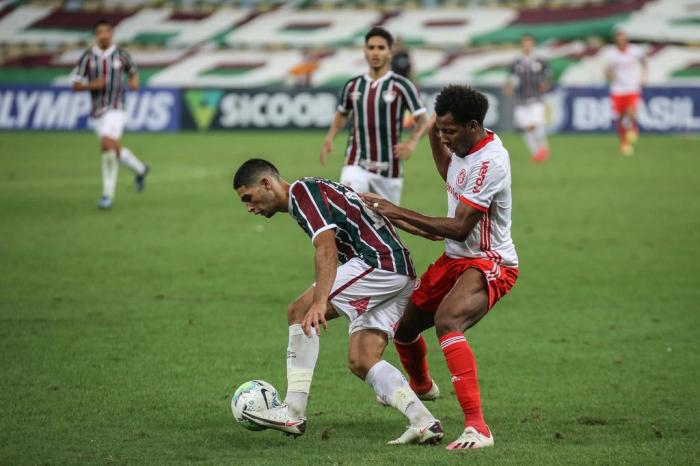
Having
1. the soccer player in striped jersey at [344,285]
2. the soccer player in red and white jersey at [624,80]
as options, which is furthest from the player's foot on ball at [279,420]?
the soccer player in red and white jersey at [624,80]

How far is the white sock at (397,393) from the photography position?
20.2ft

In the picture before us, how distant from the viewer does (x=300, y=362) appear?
6461 mm

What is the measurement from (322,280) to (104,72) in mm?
12106

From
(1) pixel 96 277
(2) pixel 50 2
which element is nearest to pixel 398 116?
(1) pixel 96 277

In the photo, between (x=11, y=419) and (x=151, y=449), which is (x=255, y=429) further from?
(x=11, y=419)

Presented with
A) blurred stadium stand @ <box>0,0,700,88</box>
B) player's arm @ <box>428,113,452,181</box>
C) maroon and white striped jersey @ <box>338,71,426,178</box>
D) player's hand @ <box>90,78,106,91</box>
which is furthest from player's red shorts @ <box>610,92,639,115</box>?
player's arm @ <box>428,113,452,181</box>

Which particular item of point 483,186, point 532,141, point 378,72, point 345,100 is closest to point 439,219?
point 483,186

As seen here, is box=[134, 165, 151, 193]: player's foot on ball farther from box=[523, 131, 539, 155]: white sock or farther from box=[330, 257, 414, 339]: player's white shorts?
box=[330, 257, 414, 339]: player's white shorts

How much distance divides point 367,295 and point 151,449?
1434 mm

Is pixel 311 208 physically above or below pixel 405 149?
above

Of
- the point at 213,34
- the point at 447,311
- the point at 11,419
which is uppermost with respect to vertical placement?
the point at 447,311

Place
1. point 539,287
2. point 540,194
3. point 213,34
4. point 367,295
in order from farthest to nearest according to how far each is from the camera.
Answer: point 213,34, point 540,194, point 539,287, point 367,295

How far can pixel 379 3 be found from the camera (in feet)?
153

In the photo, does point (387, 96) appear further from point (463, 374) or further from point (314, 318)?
point (314, 318)
